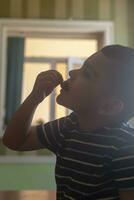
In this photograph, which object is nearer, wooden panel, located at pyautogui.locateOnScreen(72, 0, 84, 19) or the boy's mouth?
the boy's mouth

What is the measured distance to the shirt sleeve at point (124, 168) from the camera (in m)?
0.55

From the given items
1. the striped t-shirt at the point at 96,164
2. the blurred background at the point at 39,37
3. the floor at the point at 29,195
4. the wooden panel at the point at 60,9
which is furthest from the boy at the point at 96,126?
Result: the wooden panel at the point at 60,9

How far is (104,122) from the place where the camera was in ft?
2.03

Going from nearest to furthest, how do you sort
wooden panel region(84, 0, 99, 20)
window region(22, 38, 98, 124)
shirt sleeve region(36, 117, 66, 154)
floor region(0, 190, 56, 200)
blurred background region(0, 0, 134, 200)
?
shirt sleeve region(36, 117, 66, 154), floor region(0, 190, 56, 200), blurred background region(0, 0, 134, 200), wooden panel region(84, 0, 99, 20), window region(22, 38, 98, 124)

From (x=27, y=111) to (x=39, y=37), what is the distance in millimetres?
2760

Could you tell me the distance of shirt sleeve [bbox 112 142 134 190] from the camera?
0.55m

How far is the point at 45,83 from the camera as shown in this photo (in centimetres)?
64

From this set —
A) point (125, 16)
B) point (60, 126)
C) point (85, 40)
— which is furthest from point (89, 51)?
point (60, 126)

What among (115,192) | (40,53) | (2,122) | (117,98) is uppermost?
(117,98)

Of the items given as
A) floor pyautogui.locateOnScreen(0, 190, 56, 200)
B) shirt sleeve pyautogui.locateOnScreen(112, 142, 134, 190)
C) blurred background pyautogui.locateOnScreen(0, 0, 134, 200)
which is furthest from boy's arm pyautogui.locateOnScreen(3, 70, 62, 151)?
blurred background pyautogui.locateOnScreen(0, 0, 134, 200)

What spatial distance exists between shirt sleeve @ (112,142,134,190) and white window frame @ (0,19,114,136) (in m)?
2.64

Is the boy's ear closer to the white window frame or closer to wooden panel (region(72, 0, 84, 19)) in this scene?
the white window frame

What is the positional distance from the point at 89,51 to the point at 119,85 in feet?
9.60

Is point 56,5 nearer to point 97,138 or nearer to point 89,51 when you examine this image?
point 89,51
